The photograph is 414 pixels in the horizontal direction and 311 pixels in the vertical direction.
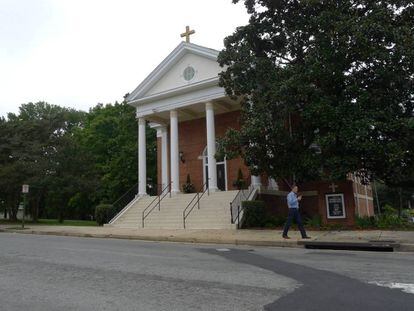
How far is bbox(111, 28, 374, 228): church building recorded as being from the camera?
26.0m

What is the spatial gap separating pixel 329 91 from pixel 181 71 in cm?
1332

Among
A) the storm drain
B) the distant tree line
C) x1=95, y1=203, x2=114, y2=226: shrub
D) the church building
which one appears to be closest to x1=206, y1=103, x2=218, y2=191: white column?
the church building

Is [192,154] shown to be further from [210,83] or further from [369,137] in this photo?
[369,137]

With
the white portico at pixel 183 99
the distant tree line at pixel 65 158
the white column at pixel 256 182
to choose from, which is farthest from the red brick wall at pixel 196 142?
the distant tree line at pixel 65 158

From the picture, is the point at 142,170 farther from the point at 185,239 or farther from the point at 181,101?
the point at 185,239

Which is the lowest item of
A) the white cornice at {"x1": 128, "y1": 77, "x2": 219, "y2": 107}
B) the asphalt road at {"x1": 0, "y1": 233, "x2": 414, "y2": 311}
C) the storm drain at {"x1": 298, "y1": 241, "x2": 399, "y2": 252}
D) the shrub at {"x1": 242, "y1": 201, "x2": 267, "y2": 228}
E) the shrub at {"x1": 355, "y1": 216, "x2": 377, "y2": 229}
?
the asphalt road at {"x1": 0, "y1": 233, "x2": 414, "y2": 311}

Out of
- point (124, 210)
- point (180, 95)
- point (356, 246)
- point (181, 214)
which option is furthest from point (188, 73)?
point (356, 246)

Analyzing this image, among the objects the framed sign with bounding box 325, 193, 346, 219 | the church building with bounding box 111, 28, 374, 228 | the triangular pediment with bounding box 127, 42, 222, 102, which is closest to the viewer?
the framed sign with bounding box 325, 193, 346, 219

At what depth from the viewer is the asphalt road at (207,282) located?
6023mm

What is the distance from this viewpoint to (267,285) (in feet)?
23.4

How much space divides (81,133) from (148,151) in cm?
1235

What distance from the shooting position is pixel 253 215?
20547 millimetres

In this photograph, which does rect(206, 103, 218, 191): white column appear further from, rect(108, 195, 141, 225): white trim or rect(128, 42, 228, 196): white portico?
rect(108, 195, 141, 225): white trim

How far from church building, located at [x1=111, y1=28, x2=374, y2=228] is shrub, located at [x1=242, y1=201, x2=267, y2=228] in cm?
170
